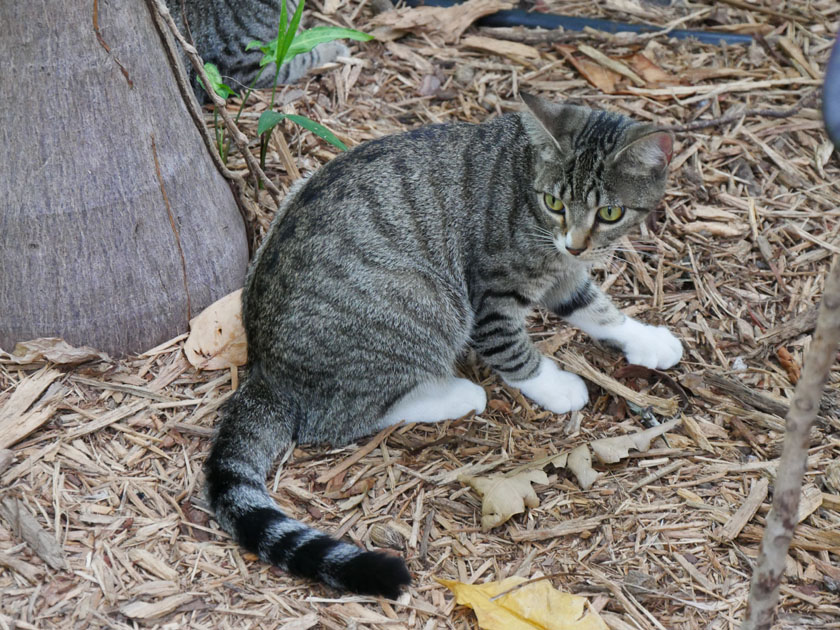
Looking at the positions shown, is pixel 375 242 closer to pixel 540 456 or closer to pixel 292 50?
pixel 540 456

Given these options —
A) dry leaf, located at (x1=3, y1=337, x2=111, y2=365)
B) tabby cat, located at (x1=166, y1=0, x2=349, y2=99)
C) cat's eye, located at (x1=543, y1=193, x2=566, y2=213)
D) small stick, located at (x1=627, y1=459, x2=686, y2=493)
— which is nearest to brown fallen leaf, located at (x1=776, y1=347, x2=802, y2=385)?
small stick, located at (x1=627, y1=459, x2=686, y2=493)

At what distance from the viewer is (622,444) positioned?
3363 mm

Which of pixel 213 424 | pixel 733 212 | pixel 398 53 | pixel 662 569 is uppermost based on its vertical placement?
pixel 398 53

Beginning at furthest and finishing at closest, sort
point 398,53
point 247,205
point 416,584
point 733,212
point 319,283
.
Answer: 1. point 398,53
2. point 733,212
3. point 247,205
4. point 319,283
5. point 416,584

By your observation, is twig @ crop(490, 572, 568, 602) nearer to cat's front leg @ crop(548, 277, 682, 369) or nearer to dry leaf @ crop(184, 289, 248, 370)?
cat's front leg @ crop(548, 277, 682, 369)

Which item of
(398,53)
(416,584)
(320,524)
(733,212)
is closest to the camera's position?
(416,584)

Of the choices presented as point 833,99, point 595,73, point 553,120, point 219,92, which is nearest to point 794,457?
point 833,99

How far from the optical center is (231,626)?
270 centimetres

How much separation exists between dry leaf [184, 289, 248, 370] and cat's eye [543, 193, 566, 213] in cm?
142

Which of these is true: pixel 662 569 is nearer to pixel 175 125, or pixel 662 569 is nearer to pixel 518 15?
pixel 175 125

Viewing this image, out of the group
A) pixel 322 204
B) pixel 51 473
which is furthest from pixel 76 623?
pixel 322 204

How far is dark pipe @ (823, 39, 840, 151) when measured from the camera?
1.56 metres

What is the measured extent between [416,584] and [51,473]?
4.56 ft

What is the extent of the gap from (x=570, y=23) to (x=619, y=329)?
8.26ft
